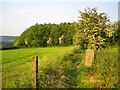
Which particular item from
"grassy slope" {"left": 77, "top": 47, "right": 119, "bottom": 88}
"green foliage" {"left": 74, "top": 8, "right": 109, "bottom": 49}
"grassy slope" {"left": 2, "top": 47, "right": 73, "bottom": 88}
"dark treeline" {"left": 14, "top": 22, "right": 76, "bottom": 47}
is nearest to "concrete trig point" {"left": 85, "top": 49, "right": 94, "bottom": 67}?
"grassy slope" {"left": 77, "top": 47, "right": 119, "bottom": 88}

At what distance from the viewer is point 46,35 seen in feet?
132

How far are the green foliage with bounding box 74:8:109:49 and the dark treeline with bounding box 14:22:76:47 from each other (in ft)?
60.0

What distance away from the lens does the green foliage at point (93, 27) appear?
16.1 m

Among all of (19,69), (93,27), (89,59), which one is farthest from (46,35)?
(89,59)

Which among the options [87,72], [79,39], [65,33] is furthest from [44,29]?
[87,72]

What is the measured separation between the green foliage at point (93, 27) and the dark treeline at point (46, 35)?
60.0 ft

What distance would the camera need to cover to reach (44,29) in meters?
40.8

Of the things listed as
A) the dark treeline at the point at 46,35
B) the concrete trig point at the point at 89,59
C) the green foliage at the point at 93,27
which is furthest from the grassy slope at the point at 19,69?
the dark treeline at the point at 46,35

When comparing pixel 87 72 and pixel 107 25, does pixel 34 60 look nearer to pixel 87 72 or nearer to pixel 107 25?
pixel 87 72

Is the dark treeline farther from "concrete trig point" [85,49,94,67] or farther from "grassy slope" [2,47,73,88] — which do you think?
"concrete trig point" [85,49,94,67]

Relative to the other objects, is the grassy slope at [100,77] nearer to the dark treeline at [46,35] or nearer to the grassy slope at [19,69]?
the grassy slope at [19,69]

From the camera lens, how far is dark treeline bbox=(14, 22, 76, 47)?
121 ft

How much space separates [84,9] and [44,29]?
83.2ft

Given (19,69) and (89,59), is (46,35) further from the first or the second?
(89,59)
